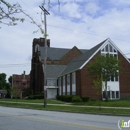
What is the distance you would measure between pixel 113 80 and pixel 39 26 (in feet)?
133

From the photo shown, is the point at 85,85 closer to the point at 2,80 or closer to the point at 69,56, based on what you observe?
the point at 69,56

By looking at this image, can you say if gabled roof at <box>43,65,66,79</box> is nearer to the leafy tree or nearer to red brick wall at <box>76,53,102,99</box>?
red brick wall at <box>76,53,102,99</box>

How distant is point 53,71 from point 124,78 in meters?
17.5

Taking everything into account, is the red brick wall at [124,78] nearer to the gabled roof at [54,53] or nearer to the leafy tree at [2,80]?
the gabled roof at [54,53]

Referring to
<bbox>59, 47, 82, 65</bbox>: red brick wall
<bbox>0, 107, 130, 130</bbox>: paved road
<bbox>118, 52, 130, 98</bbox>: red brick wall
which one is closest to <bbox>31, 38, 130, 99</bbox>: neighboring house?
<bbox>118, 52, 130, 98</bbox>: red brick wall

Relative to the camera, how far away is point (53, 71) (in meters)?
57.0

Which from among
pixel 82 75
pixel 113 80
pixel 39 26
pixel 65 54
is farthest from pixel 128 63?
pixel 39 26

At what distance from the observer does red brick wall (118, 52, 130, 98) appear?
1778 inches

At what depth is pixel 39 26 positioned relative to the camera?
5.19m

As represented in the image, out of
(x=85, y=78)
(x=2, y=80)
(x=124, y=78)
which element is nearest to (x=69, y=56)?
(x=124, y=78)

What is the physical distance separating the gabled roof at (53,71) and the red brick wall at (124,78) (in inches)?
613

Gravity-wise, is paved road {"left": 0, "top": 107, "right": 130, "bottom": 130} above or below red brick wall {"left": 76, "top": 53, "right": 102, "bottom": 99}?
below

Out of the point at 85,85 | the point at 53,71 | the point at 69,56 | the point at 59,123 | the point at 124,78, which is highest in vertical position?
the point at 69,56

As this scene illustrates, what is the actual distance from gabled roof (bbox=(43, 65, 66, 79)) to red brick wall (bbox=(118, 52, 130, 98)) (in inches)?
613
